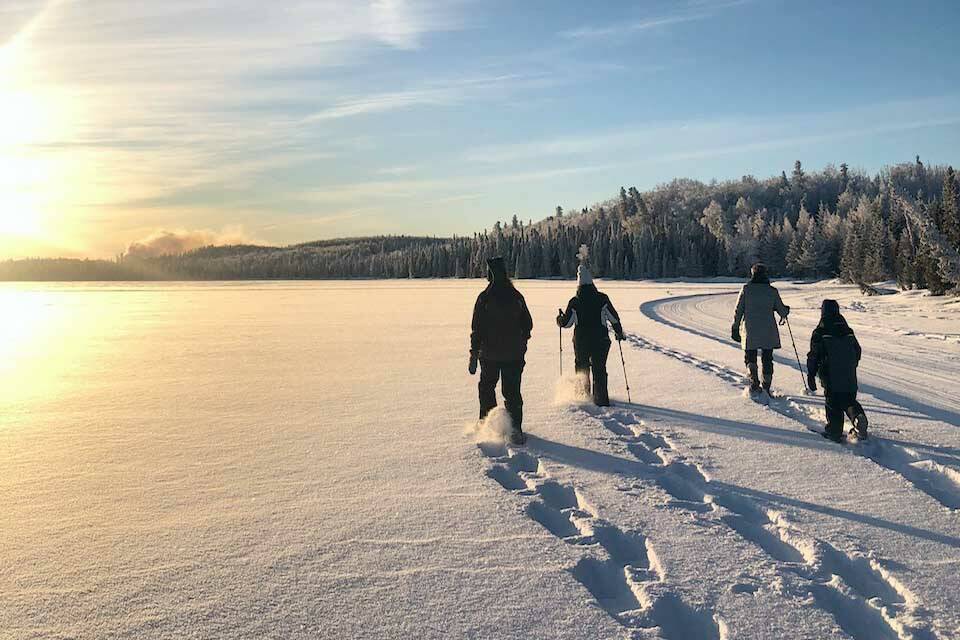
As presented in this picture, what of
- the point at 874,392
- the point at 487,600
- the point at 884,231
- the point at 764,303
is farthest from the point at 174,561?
the point at 884,231

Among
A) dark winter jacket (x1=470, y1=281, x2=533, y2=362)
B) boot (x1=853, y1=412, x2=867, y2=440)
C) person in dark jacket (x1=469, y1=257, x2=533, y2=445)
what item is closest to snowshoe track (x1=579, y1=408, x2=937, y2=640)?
person in dark jacket (x1=469, y1=257, x2=533, y2=445)

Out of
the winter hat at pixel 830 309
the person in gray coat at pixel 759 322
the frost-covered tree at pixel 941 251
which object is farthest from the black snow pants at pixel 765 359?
the frost-covered tree at pixel 941 251

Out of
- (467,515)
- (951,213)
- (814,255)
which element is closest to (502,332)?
(467,515)

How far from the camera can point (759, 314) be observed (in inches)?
377

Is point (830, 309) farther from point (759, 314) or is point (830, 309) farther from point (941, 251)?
point (941, 251)

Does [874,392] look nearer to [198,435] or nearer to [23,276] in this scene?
[198,435]

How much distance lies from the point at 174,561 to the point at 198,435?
3.73m

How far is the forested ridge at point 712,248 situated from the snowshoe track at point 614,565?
38.4 metres

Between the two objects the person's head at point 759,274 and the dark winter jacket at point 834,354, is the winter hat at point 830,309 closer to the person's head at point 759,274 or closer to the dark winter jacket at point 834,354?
the dark winter jacket at point 834,354

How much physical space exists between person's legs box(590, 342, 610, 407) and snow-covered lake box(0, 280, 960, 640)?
422mm

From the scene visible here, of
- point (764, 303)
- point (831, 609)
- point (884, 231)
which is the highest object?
point (884, 231)

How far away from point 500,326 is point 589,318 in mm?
1997

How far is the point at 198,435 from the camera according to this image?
7.80 m

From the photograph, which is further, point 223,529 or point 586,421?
point 586,421
